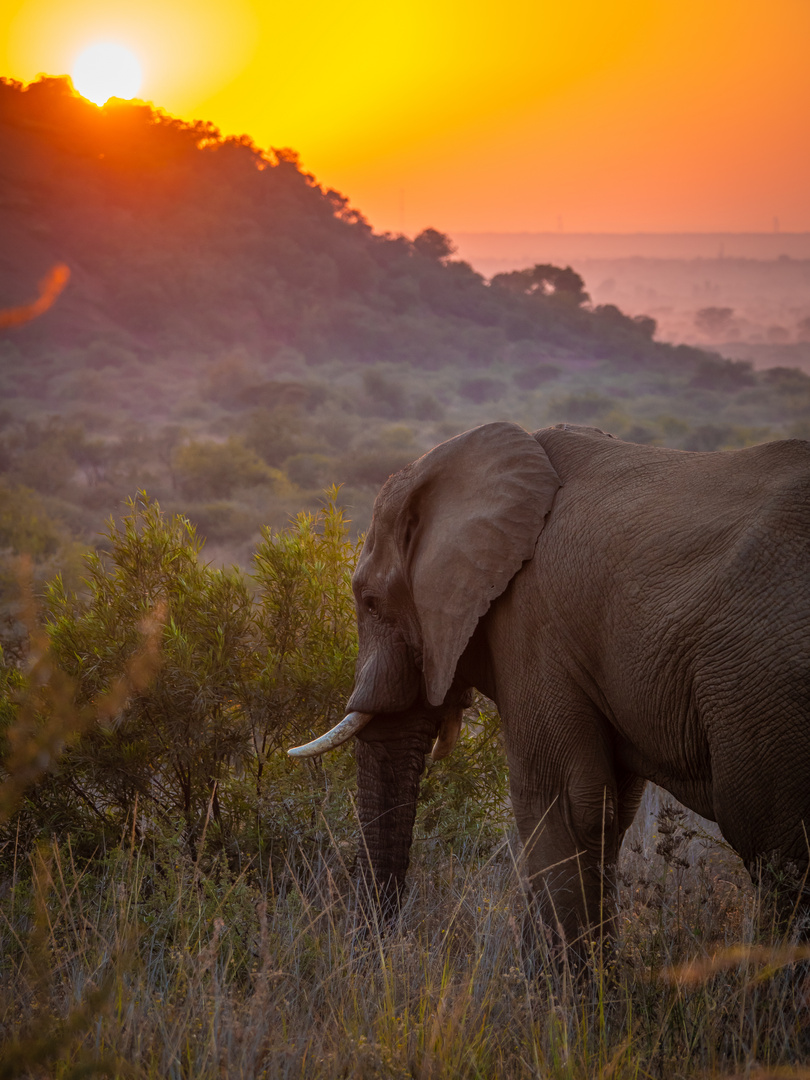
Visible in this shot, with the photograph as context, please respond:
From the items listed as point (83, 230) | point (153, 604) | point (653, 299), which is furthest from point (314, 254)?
point (653, 299)

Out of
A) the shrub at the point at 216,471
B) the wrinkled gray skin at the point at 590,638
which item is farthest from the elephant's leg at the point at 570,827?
the shrub at the point at 216,471

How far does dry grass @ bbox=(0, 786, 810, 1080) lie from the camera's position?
277 centimetres

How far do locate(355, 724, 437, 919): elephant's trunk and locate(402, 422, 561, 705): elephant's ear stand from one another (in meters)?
0.47

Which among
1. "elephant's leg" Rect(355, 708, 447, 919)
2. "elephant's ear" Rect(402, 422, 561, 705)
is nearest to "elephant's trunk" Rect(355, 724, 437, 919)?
"elephant's leg" Rect(355, 708, 447, 919)

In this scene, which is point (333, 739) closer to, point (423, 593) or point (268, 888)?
point (423, 593)

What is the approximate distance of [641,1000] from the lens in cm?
318

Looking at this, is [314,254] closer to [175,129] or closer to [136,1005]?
[175,129]

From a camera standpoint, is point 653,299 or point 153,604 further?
point 653,299

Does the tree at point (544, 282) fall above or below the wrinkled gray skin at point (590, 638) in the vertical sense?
above

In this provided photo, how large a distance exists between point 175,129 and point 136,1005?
5686cm

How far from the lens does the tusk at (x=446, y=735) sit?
14.8 feet

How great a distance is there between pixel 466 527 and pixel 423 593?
35 centimetres

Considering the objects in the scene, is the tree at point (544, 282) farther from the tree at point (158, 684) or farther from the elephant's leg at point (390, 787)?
the elephant's leg at point (390, 787)

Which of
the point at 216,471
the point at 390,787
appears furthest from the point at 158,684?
the point at 216,471
